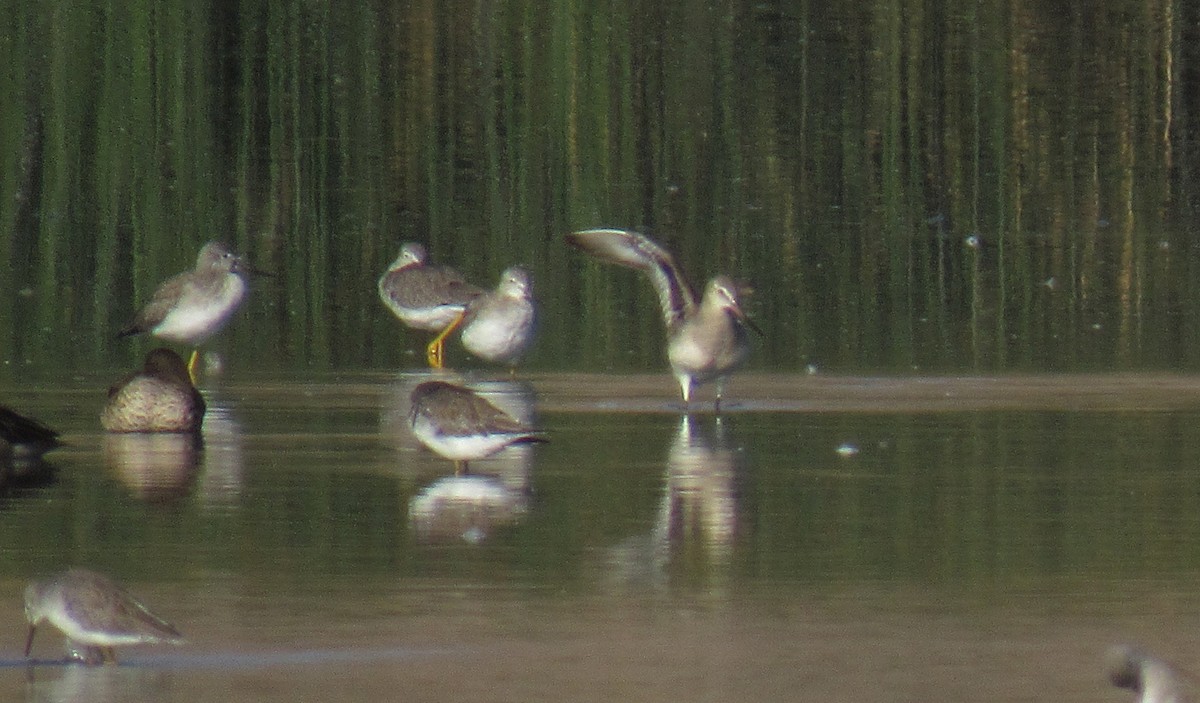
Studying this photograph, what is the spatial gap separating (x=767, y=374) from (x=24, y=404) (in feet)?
13.7

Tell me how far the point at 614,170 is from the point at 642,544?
1597cm

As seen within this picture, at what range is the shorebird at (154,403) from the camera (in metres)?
13.8

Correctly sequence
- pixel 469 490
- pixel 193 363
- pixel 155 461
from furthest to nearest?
pixel 193 363 < pixel 155 461 < pixel 469 490

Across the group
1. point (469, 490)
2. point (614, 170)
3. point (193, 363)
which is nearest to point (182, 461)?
point (469, 490)

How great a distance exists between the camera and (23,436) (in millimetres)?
12617

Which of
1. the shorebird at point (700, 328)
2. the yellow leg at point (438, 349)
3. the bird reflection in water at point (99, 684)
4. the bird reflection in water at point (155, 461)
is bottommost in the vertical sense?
the bird reflection in water at point (99, 684)

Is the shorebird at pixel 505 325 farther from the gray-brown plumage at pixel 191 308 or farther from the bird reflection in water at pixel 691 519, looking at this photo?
the bird reflection in water at pixel 691 519

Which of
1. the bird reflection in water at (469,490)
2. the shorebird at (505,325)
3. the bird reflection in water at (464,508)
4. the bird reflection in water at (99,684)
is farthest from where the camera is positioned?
the shorebird at (505,325)

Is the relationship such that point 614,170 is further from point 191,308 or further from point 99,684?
point 99,684

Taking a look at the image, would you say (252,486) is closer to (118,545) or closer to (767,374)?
(118,545)

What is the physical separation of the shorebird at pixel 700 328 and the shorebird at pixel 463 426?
2.70 metres

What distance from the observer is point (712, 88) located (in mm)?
32562

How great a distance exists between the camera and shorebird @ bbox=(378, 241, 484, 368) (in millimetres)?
18156

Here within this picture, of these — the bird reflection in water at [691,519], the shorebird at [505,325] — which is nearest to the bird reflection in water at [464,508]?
the bird reflection in water at [691,519]
